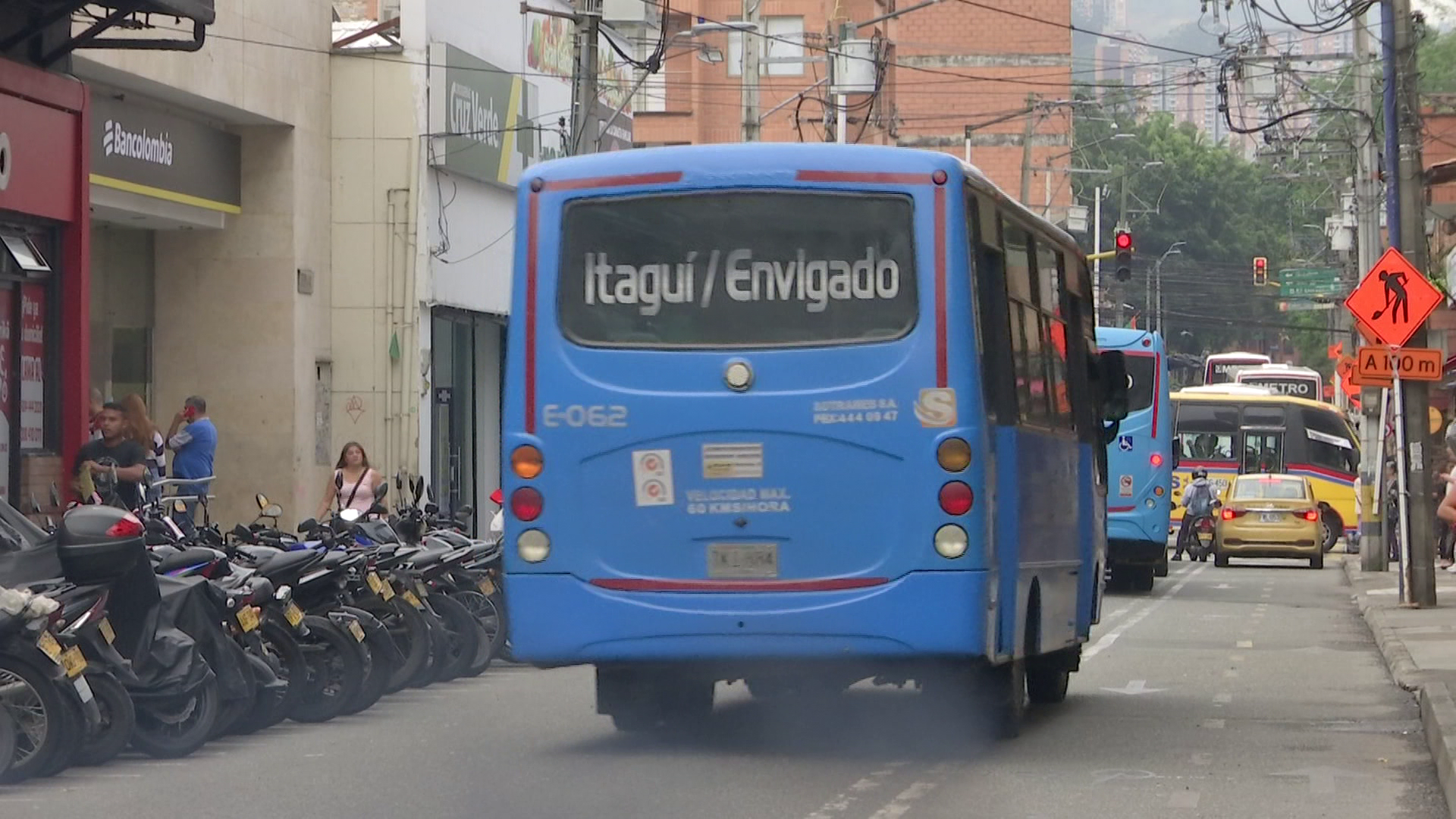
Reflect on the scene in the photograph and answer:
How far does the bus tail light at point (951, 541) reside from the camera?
1071 centimetres

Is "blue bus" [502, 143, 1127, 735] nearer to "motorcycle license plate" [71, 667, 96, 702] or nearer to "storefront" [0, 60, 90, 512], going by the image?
"motorcycle license plate" [71, 667, 96, 702]

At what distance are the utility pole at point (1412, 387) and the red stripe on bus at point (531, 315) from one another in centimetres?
1383

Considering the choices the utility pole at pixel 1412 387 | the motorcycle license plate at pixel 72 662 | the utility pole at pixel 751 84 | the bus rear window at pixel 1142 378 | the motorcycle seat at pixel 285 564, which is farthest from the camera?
the utility pole at pixel 751 84

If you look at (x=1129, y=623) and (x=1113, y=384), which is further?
(x=1129, y=623)

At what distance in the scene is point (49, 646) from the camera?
10.1 metres

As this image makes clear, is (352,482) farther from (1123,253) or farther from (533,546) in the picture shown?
(1123,253)

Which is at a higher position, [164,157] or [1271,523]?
[164,157]

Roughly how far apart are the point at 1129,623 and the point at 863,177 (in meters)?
12.6

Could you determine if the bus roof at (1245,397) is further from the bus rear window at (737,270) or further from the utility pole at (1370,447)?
the bus rear window at (737,270)

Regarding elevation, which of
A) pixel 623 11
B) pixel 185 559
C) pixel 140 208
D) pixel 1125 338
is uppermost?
pixel 623 11

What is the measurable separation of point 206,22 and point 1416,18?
41.7ft

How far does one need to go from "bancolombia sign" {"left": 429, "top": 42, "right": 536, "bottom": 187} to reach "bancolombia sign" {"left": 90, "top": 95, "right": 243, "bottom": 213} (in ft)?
10.1

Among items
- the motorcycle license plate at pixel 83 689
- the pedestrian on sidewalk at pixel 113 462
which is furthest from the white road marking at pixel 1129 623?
the motorcycle license plate at pixel 83 689

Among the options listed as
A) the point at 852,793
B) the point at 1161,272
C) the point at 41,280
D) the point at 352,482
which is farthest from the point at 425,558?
the point at 1161,272
